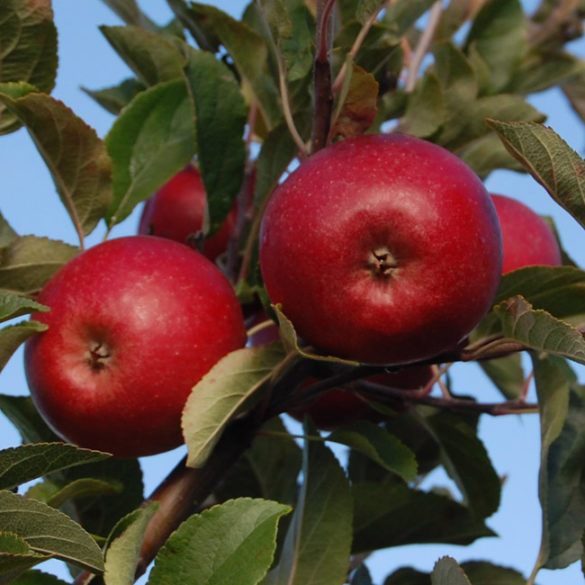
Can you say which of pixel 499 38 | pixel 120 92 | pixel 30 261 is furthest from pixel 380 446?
pixel 499 38

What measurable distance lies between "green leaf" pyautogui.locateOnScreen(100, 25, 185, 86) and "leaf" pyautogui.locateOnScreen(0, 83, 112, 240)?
24 centimetres

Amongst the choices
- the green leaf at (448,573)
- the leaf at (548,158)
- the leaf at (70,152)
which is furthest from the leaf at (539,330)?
the leaf at (70,152)

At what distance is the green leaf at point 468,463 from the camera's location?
1.35 metres

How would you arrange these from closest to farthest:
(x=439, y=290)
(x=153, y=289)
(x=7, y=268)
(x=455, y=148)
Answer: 1. (x=439, y=290)
2. (x=153, y=289)
3. (x=7, y=268)
4. (x=455, y=148)

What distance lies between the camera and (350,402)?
4.42 feet

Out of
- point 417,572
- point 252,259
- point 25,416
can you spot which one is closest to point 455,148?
point 252,259

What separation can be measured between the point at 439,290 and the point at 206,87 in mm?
479

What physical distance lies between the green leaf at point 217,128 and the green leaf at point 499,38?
2.25ft

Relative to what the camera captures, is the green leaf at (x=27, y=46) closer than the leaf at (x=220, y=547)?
No

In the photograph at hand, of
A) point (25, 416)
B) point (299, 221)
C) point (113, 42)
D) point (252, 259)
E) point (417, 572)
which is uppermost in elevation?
point (113, 42)

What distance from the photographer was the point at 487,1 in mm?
1780

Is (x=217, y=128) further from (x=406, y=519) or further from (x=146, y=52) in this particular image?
(x=406, y=519)

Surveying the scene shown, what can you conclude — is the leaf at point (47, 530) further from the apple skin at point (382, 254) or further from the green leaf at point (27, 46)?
the green leaf at point (27, 46)

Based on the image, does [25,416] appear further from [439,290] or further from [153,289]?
[439,290]
